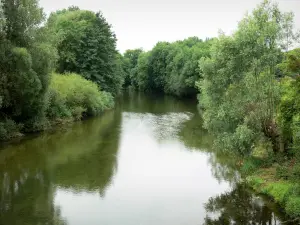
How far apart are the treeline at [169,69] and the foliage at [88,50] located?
2149 cm

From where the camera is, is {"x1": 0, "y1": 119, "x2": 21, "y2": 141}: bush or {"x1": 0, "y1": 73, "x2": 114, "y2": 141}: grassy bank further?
{"x1": 0, "y1": 73, "x2": 114, "y2": 141}: grassy bank

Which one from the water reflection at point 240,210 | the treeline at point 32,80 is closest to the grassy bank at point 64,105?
the treeline at point 32,80

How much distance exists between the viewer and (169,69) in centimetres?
9756

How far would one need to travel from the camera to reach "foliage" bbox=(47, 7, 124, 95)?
5559cm

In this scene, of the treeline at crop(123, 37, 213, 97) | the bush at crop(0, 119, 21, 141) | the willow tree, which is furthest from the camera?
the treeline at crop(123, 37, 213, 97)

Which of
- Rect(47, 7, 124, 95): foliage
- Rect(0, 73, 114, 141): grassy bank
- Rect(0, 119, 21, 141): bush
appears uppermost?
Rect(47, 7, 124, 95): foliage

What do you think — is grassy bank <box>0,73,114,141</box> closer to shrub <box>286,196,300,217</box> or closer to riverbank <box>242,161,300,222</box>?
riverbank <box>242,161,300,222</box>

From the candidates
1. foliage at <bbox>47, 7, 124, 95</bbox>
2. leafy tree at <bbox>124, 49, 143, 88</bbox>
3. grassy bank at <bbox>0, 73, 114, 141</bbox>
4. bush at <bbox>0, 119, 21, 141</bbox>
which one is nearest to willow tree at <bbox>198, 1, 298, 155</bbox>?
bush at <bbox>0, 119, 21, 141</bbox>

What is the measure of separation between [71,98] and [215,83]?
26.3m

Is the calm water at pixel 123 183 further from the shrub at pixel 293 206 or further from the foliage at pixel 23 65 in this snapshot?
the foliage at pixel 23 65

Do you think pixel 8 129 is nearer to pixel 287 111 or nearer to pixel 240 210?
pixel 240 210

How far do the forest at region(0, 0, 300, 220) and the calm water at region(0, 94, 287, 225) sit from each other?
220 centimetres

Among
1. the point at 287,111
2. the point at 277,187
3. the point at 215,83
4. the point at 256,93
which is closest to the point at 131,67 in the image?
the point at 215,83

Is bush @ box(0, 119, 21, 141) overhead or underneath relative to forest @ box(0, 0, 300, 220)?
underneath
